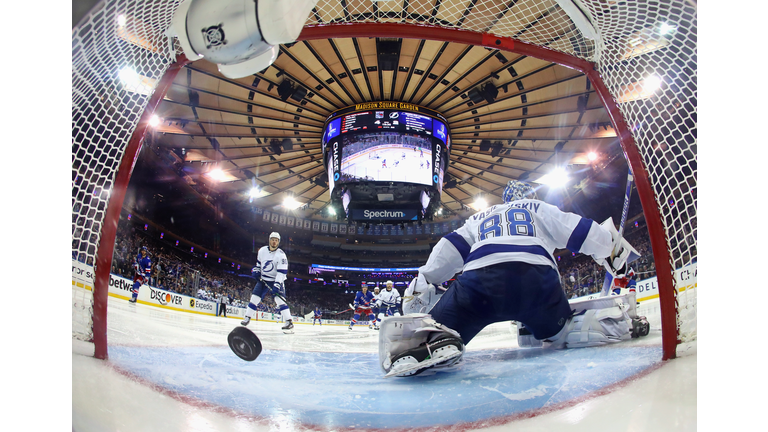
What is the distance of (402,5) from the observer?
2.07 m

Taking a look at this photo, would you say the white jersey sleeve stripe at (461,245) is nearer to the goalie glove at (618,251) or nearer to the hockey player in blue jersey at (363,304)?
the goalie glove at (618,251)

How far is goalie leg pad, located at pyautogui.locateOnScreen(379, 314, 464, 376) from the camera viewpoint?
119 centimetres

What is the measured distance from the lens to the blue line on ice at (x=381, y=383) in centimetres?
99

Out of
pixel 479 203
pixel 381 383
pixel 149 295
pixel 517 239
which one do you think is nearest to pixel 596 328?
pixel 517 239

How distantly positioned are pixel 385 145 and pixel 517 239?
2322 mm

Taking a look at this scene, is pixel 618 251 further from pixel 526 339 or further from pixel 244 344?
pixel 244 344

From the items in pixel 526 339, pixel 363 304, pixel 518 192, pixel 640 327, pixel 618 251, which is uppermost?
pixel 518 192

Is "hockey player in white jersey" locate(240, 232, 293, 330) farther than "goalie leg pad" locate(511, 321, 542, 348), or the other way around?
"hockey player in white jersey" locate(240, 232, 293, 330)

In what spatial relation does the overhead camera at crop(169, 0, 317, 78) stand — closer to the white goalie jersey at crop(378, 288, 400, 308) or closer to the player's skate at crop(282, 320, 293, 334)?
the player's skate at crop(282, 320, 293, 334)

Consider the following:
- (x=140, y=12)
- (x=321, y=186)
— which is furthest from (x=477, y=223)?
(x=321, y=186)

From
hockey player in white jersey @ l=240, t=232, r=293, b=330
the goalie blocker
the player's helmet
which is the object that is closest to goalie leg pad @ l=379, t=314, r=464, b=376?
the goalie blocker

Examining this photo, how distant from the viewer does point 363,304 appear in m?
3.81

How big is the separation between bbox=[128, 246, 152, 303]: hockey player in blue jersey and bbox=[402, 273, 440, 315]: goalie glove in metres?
1.44

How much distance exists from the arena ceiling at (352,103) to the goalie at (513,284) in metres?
1.08
